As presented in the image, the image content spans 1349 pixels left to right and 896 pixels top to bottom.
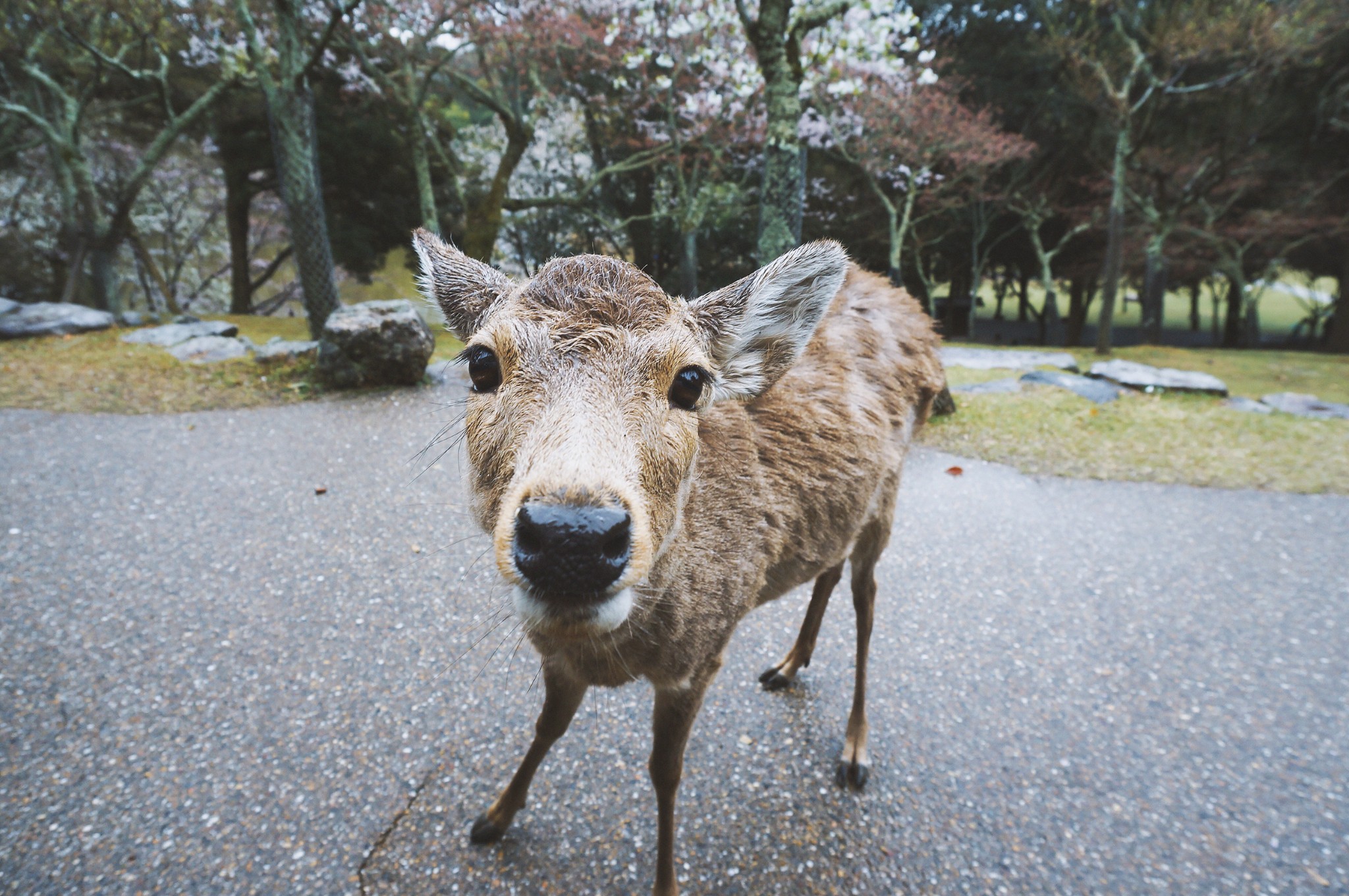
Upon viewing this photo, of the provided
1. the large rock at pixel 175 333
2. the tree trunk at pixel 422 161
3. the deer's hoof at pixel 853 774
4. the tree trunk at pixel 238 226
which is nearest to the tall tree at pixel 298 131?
the large rock at pixel 175 333

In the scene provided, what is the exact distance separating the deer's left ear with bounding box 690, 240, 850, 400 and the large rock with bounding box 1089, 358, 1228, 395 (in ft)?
35.1

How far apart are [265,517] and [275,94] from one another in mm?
7314

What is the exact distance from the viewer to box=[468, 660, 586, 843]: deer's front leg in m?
2.43

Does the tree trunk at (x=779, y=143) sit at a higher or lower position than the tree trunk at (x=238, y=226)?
lower

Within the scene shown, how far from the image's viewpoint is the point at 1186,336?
1357 inches

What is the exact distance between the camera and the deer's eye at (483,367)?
171 cm

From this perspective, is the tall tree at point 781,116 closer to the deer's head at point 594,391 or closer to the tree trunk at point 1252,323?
the deer's head at point 594,391

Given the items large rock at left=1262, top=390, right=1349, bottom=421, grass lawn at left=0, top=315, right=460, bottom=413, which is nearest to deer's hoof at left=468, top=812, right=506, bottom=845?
grass lawn at left=0, top=315, right=460, bottom=413

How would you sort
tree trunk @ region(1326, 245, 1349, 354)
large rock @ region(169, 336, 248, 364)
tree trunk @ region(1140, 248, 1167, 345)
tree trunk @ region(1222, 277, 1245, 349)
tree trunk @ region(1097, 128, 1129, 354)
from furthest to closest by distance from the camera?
tree trunk @ region(1222, 277, 1245, 349), tree trunk @ region(1140, 248, 1167, 345), tree trunk @ region(1326, 245, 1349, 354), tree trunk @ region(1097, 128, 1129, 354), large rock @ region(169, 336, 248, 364)

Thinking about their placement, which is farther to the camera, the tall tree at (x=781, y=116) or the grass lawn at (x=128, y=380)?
the grass lawn at (x=128, y=380)

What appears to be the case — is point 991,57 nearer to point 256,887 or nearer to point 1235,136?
point 1235,136

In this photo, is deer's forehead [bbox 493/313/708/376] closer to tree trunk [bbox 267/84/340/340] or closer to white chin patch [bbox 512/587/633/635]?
white chin patch [bbox 512/587/633/635]

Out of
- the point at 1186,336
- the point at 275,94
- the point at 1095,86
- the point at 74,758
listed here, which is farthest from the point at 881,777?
the point at 1186,336

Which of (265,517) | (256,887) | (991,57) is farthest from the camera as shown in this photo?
(991,57)
